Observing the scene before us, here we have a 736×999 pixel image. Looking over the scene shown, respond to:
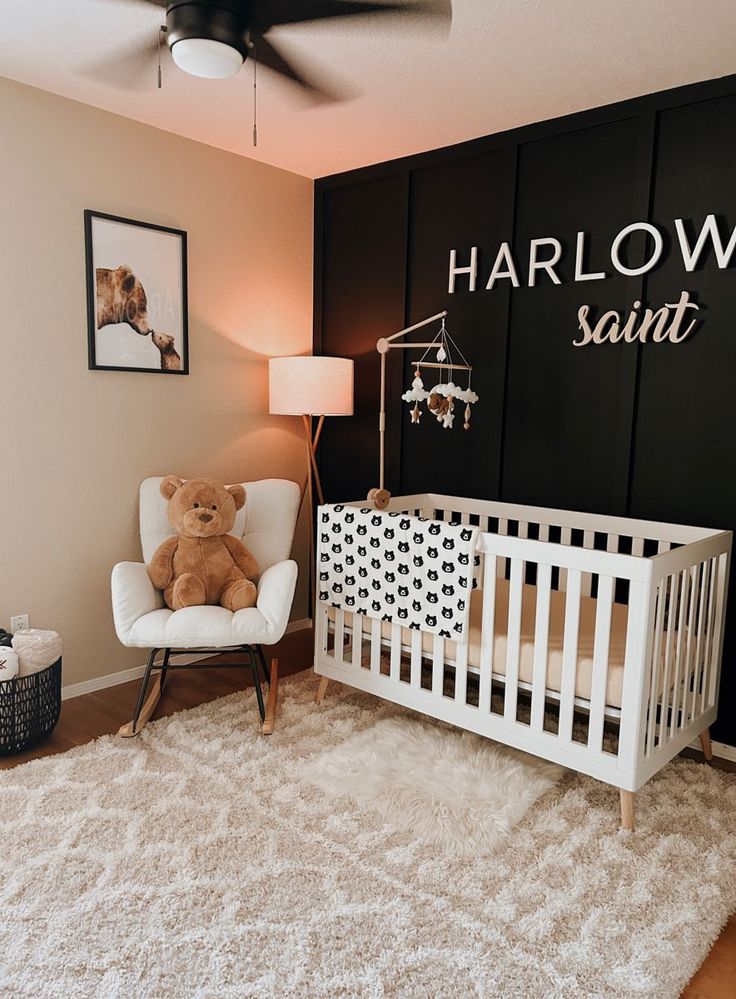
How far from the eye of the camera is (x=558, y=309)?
305cm

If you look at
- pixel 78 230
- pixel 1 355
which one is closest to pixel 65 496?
pixel 1 355

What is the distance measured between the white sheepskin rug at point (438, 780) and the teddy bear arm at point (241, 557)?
0.80 m

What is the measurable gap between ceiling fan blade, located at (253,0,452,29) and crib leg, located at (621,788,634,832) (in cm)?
218

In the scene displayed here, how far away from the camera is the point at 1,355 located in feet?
9.12

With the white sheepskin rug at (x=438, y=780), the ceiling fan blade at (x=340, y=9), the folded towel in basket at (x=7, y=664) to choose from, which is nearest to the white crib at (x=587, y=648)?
the white sheepskin rug at (x=438, y=780)

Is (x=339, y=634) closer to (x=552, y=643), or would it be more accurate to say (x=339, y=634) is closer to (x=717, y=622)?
(x=552, y=643)

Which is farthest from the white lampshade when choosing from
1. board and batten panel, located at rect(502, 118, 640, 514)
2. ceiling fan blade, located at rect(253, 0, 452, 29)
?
ceiling fan blade, located at rect(253, 0, 452, 29)

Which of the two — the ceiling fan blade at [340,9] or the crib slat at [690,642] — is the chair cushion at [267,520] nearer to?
the crib slat at [690,642]

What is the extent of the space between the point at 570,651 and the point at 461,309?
5.56 ft

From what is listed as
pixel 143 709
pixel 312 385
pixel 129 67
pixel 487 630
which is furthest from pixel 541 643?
pixel 129 67

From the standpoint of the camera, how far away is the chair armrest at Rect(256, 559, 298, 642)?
2.78 m

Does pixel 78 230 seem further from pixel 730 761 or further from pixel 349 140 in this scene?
pixel 730 761

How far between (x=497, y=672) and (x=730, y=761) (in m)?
0.93

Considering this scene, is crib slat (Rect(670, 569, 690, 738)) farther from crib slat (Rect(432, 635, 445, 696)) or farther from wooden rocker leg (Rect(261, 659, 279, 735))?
wooden rocker leg (Rect(261, 659, 279, 735))
